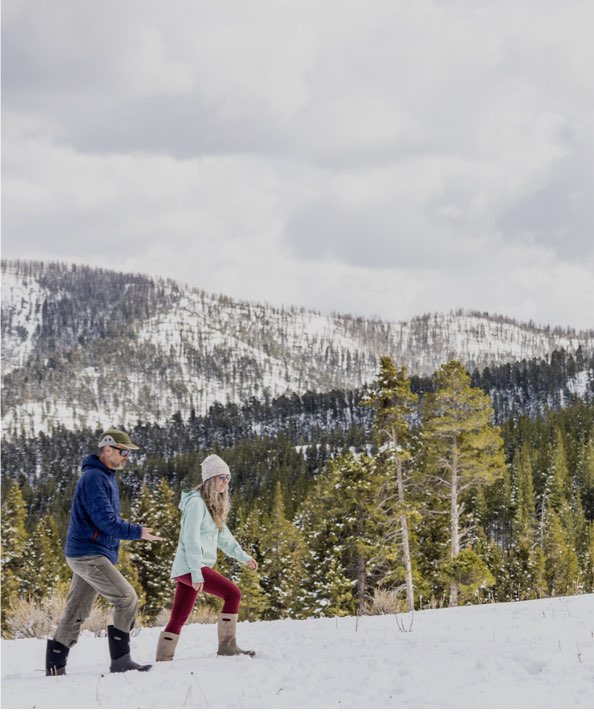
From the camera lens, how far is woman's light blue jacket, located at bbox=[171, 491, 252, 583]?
6195 millimetres

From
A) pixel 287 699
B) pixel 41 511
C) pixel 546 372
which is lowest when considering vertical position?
pixel 41 511

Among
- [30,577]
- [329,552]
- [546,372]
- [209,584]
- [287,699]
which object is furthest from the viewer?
[546,372]

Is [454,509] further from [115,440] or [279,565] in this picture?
[279,565]

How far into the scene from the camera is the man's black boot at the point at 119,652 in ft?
19.6

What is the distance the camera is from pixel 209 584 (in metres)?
6.38

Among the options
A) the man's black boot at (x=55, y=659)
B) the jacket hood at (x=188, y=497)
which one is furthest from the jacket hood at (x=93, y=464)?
the man's black boot at (x=55, y=659)

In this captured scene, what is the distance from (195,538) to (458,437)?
704 inches

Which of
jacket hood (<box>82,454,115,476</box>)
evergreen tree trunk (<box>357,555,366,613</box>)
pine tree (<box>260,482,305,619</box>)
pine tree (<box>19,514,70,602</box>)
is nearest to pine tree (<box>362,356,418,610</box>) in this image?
evergreen tree trunk (<box>357,555,366,613</box>)

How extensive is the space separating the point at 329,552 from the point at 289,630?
19.1 m

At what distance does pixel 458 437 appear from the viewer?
22859 mm

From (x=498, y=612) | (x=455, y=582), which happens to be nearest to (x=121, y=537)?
(x=498, y=612)

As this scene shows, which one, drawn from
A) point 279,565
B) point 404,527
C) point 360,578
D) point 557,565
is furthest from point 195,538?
point 557,565

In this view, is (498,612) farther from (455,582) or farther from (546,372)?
(546,372)

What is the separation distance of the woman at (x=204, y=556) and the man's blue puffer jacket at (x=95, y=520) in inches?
19.9
